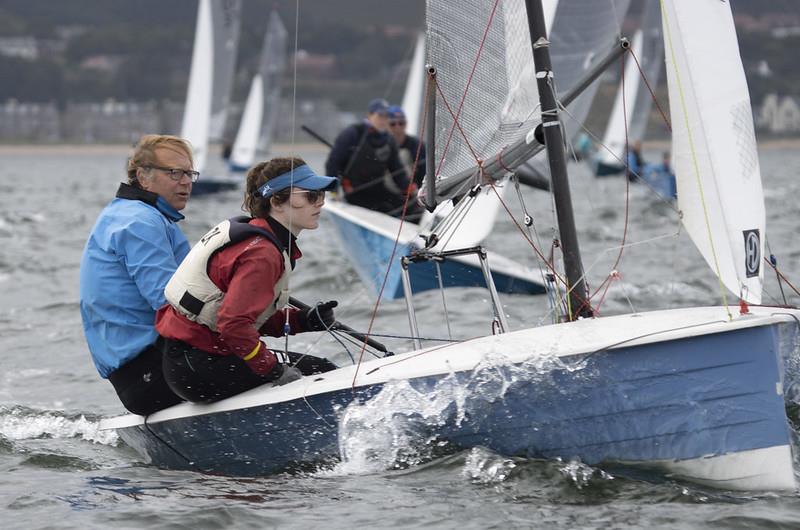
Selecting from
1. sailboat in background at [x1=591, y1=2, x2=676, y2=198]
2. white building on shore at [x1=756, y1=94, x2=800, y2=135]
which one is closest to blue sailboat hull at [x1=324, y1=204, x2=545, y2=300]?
sailboat in background at [x1=591, y1=2, x2=676, y2=198]

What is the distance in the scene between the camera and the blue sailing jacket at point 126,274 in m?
3.83

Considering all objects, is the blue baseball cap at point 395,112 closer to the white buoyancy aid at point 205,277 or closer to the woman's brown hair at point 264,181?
the woman's brown hair at point 264,181

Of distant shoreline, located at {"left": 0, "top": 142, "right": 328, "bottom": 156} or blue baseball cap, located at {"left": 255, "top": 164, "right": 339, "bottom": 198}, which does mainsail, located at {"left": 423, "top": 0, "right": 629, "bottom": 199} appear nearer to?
blue baseball cap, located at {"left": 255, "top": 164, "right": 339, "bottom": 198}

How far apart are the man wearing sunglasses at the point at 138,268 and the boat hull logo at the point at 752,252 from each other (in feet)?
5.35

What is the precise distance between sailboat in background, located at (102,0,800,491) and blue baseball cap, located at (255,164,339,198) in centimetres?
54

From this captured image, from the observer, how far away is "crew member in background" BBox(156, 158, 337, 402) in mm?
3543

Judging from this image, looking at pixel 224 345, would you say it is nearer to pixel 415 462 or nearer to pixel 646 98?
pixel 415 462

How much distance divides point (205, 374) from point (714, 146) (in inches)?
61.7

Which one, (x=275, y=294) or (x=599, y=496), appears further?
(x=275, y=294)

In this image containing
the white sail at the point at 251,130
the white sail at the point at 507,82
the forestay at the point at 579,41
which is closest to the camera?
the white sail at the point at 507,82

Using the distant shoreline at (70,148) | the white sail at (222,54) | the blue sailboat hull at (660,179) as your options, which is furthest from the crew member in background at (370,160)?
the distant shoreline at (70,148)

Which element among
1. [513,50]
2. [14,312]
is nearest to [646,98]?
[14,312]

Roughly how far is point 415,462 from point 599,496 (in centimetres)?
58

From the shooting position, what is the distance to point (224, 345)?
3764 mm
